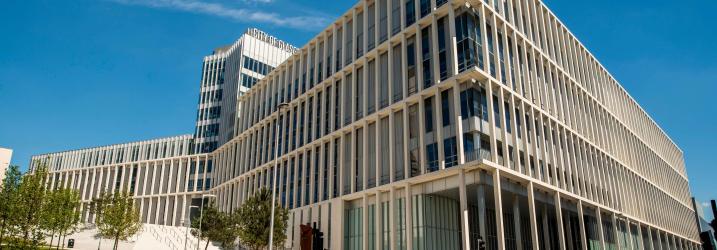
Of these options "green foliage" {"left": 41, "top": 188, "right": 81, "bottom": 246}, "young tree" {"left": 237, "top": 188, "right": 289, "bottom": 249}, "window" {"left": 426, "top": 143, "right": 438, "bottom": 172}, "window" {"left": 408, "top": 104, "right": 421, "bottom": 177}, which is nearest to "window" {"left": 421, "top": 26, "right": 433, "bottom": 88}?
"window" {"left": 408, "top": 104, "right": 421, "bottom": 177}

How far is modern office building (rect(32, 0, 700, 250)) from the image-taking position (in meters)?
38.8

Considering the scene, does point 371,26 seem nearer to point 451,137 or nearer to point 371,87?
point 371,87

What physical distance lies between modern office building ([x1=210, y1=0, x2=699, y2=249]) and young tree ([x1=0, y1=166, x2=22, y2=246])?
20.5 metres

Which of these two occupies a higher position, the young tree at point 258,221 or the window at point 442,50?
the window at point 442,50

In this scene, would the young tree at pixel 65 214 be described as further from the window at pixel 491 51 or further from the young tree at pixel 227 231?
the window at pixel 491 51

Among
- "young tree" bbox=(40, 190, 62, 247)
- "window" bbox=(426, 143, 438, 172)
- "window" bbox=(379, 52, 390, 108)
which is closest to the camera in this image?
"young tree" bbox=(40, 190, 62, 247)

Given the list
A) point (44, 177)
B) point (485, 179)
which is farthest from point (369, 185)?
point (44, 177)

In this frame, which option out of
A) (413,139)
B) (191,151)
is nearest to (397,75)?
(413,139)

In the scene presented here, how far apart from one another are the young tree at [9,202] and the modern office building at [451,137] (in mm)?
18206

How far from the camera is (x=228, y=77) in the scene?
92312 mm

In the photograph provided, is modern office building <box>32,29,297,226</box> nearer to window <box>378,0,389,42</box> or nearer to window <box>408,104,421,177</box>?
window <box>378,0,389,42</box>

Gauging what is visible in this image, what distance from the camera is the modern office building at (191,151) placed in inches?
3462

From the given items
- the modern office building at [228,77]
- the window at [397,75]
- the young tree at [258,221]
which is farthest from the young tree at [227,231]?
the modern office building at [228,77]

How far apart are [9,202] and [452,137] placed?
31505 millimetres
